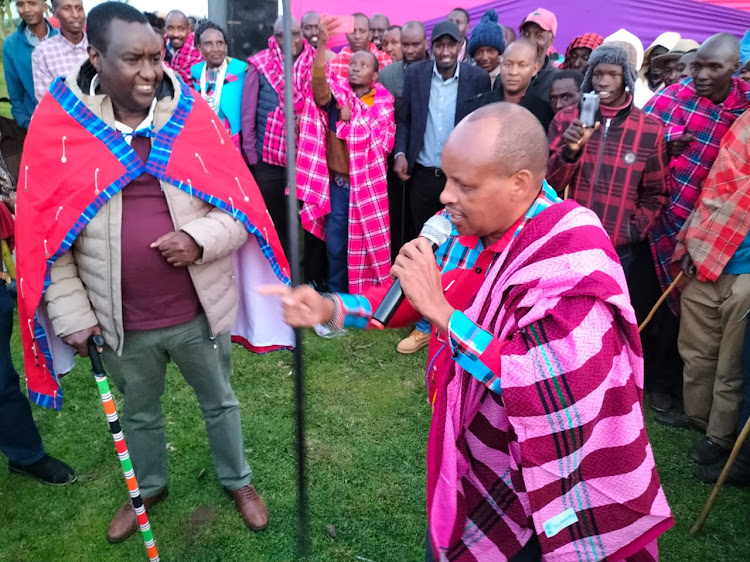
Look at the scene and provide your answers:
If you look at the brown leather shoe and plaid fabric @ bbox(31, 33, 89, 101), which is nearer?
the brown leather shoe

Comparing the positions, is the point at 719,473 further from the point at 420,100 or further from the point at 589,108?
the point at 420,100

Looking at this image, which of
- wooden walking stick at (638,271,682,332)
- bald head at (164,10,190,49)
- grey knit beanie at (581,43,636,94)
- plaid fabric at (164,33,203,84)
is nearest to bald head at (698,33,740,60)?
grey knit beanie at (581,43,636,94)

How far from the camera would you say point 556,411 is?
151 centimetres

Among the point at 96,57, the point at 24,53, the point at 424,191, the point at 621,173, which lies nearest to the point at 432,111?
the point at 424,191

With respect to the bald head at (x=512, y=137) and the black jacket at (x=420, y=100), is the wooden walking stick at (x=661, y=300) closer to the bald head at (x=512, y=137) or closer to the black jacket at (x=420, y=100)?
the black jacket at (x=420, y=100)

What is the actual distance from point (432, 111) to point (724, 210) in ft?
7.56

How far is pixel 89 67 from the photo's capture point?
2318 millimetres

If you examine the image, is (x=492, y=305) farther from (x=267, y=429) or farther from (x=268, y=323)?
(x=267, y=429)

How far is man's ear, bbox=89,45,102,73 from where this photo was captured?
2221 mm

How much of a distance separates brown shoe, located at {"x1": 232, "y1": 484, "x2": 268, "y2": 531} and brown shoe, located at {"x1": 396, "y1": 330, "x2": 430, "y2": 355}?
191 centimetres

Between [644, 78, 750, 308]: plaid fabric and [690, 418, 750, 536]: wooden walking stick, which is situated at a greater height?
[644, 78, 750, 308]: plaid fabric

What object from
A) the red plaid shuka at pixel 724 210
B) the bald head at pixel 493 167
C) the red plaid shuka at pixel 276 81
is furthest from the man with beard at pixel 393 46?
the bald head at pixel 493 167

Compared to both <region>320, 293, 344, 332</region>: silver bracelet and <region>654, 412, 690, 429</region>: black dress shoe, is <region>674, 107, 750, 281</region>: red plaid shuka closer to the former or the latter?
<region>654, 412, 690, 429</region>: black dress shoe

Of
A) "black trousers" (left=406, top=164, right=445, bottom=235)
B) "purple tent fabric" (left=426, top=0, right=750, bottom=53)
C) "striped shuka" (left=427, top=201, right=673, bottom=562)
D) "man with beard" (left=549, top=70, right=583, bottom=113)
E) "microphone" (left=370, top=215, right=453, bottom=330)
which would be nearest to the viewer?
"striped shuka" (left=427, top=201, right=673, bottom=562)
